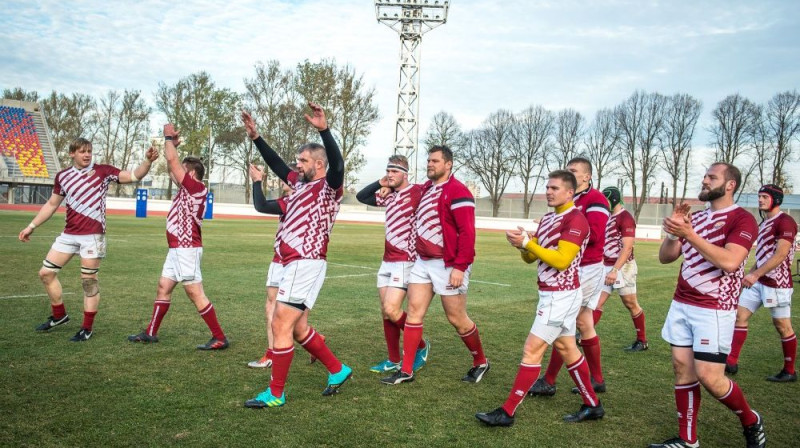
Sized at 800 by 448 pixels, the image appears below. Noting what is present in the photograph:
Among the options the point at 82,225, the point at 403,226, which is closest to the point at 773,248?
the point at 403,226

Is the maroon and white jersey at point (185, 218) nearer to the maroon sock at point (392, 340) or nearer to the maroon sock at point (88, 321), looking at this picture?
the maroon sock at point (88, 321)

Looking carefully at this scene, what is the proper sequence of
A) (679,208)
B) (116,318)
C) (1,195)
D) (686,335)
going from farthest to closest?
1. (1,195)
2. (116,318)
3. (686,335)
4. (679,208)

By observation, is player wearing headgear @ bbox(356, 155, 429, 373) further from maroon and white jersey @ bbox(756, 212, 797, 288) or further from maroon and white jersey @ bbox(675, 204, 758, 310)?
maroon and white jersey @ bbox(756, 212, 797, 288)

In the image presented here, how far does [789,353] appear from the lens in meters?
6.88

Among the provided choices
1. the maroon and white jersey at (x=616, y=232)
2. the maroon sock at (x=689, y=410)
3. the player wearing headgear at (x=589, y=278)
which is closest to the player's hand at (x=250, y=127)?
the player wearing headgear at (x=589, y=278)

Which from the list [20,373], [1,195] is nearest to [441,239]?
[20,373]

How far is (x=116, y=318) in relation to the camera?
332 inches

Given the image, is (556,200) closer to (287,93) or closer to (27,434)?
(27,434)

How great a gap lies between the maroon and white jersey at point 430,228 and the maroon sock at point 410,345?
28.8 inches

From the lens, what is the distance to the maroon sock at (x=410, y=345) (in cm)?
604

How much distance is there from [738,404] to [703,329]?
2.12ft

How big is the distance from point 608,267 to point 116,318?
6.78 meters

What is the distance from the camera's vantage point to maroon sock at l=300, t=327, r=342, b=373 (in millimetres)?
5437

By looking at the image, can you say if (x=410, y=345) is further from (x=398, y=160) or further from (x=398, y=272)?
(x=398, y=160)
